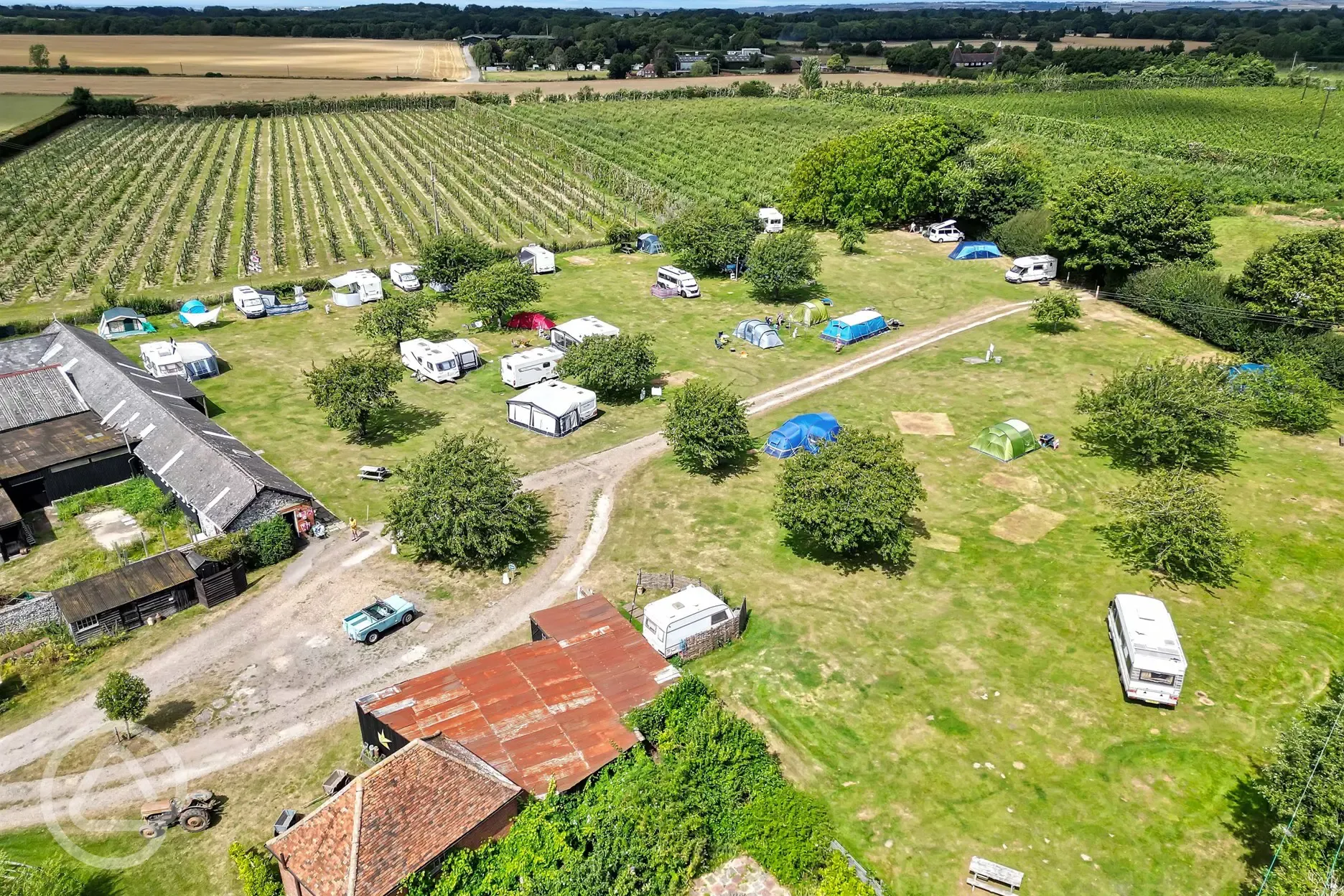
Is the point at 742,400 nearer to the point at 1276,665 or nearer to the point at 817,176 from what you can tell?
the point at 1276,665

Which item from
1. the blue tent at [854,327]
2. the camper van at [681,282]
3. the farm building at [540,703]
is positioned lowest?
the farm building at [540,703]

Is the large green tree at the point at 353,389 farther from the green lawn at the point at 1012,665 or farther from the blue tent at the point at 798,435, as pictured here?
the blue tent at the point at 798,435

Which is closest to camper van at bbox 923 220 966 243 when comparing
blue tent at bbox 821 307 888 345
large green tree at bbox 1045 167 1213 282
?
large green tree at bbox 1045 167 1213 282

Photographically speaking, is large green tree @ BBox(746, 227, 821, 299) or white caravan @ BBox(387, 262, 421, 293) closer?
large green tree @ BBox(746, 227, 821, 299)

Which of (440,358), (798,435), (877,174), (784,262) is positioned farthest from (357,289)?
(877,174)

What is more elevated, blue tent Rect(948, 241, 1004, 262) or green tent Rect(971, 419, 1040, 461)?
blue tent Rect(948, 241, 1004, 262)

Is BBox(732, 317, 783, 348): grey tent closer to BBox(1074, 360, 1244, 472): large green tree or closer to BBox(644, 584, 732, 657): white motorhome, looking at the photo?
BBox(1074, 360, 1244, 472): large green tree

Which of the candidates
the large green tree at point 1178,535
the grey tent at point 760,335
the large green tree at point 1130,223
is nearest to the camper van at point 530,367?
the grey tent at point 760,335
